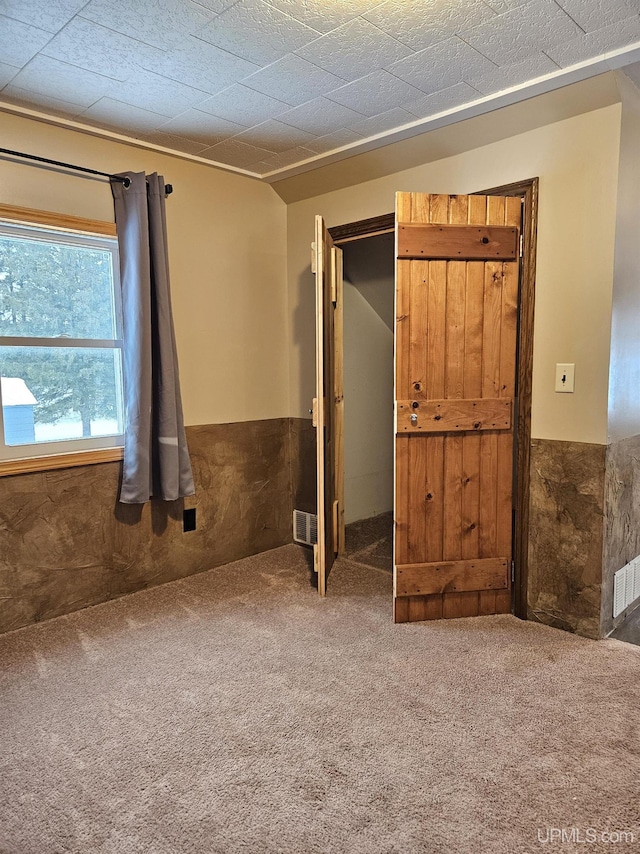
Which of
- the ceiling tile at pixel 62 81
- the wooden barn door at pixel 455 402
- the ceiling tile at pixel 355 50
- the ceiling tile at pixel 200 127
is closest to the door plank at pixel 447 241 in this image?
the wooden barn door at pixel 455 402

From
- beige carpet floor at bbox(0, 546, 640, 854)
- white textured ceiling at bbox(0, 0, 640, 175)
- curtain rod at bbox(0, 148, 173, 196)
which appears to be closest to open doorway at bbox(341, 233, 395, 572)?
white textured ceiling at bbox(0, 0, 640, 175)

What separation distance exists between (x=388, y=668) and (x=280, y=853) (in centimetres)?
95

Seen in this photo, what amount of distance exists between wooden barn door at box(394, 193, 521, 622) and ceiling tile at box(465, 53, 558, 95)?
1.47 feet

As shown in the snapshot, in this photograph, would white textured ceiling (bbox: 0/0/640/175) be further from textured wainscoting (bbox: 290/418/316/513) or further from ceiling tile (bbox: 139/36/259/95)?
textured wainscoting (bbox: 290/418/316/513)

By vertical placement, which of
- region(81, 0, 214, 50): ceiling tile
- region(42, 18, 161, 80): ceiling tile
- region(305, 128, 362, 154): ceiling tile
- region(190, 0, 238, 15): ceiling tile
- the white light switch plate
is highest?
region(305, 128, 362, 154): ceiling tile

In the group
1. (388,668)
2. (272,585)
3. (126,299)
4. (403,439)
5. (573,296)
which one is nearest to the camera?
(388,668)

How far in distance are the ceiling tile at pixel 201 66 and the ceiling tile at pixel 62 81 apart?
10.9 inches

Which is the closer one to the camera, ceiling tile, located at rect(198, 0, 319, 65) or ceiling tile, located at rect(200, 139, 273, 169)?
ceiling tile, located at rect(198, 0, 319, 65)

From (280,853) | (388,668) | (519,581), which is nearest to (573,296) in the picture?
(519,581)

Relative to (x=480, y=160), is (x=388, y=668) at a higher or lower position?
lower

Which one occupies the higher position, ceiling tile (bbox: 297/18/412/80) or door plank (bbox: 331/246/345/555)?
ceiling tile (bbox: 297/18/412/80)

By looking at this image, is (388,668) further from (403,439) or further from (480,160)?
(480,160)

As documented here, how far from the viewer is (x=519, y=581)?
8.97ft

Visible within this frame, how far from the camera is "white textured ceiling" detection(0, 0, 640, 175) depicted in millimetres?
1820
